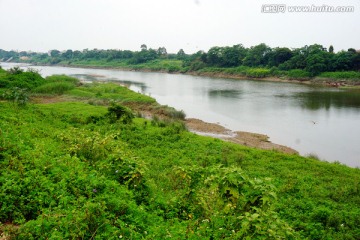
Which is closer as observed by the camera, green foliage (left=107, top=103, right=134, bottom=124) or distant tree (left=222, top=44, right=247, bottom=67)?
green foliage (left=107, top=103, right=134, bottom=124)

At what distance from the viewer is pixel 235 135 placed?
22.4 metres

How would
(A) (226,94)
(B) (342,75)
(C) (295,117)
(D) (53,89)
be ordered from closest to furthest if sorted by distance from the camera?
(C) (295,117) < (D) (53,89) < (A) (226,94) < (B) (342,75)

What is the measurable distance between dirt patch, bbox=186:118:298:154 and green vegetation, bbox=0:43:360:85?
43.2 metres

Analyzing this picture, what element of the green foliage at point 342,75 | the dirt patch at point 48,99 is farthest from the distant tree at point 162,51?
the dirt patch at point 48,99

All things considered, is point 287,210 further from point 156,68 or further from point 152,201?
point 156,68

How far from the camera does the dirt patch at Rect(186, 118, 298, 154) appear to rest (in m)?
19.3

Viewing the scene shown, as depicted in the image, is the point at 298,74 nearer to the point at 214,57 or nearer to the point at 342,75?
the point at 342,75

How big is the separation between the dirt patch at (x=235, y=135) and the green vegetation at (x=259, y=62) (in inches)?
1702

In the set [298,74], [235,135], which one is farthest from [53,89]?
[298,74]

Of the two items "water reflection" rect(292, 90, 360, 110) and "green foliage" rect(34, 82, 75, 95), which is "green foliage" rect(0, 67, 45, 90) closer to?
"green foliage" rect(34, 82, 75, 95)

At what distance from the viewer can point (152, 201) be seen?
633 centimetres

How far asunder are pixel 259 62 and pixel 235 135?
62238 millimetres

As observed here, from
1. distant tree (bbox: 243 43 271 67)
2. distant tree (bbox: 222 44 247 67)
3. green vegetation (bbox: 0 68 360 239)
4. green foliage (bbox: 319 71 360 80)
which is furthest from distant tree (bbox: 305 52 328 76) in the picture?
green vegetation (bbox: 0 68 360 239)

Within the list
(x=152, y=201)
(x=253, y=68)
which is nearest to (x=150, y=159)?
(x=152, y=201)
